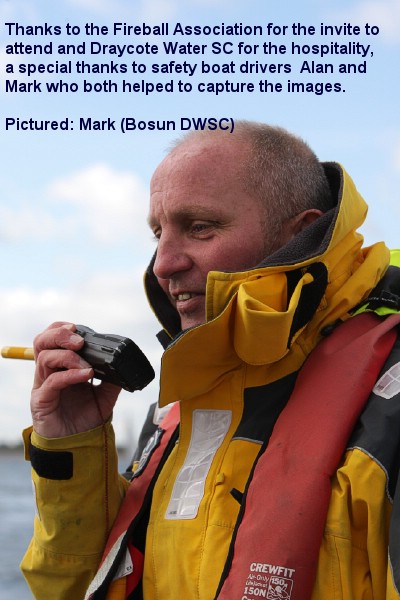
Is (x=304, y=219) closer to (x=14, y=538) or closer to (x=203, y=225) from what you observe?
(x=203, y=225)

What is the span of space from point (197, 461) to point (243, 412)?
0.22m

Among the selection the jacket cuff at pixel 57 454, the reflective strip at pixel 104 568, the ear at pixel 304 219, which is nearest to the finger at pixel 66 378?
the jacket cuff at pixel 57 454

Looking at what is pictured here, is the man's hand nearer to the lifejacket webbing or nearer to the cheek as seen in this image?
the cheek

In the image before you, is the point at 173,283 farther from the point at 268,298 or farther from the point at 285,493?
the point at 285,493

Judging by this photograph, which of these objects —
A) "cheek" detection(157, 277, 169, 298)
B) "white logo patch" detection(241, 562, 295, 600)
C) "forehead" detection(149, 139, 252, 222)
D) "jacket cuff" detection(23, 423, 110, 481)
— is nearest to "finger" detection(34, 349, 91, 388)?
"jacket cuff" detection(23, 423, 110, 481)

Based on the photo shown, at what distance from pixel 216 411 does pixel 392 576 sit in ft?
2.74

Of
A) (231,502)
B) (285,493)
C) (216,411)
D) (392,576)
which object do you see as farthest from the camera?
(216,411)

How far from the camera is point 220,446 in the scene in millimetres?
2732

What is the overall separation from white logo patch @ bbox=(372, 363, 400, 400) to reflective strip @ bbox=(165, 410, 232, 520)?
0.51 m

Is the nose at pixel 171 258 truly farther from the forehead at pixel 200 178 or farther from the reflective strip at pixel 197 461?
the reflective strip at pixel 197 461

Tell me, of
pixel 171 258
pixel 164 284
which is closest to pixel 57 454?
pixel 164 284

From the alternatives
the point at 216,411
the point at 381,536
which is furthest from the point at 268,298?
the point at 381,536

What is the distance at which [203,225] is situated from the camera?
290 centimetres

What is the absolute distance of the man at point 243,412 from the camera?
7.70 feet
